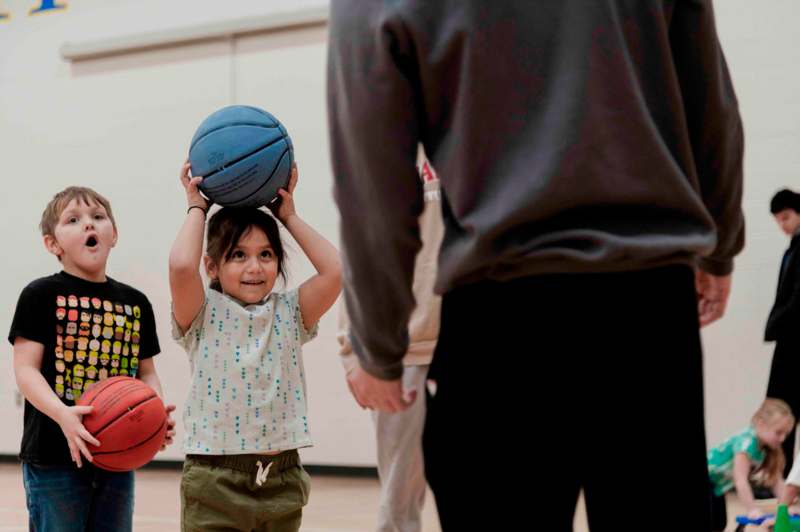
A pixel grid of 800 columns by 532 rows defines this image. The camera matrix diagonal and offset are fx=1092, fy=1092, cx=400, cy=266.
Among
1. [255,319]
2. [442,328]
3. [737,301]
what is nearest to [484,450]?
[442,328]

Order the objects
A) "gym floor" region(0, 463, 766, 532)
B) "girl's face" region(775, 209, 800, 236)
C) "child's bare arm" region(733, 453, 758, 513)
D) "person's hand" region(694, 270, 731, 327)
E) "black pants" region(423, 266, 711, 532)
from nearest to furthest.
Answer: "black pants" region(423, 266, 711, 532) < "person's hand" region(694, 270, 731, 327) < "child's bare arm" region(733, 453, 758, 513) < "gym floor" region(0, 463, 766, 532) < "girl's face" region(775, 209, 800, 236)

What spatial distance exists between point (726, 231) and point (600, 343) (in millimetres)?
447

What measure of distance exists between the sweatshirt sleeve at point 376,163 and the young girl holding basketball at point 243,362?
1.58m

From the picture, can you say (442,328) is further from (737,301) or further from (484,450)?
(737,301)

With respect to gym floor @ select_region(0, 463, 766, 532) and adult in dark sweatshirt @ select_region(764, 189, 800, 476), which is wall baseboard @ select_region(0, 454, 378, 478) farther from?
adult in dark sweatshirt @ select_region(764, 189, 800, 476)

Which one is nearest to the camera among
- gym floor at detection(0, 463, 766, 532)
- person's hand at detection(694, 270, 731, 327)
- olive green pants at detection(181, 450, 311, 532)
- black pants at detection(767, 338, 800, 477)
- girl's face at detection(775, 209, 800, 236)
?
person's hand at detection(694, 270, 731, 327)

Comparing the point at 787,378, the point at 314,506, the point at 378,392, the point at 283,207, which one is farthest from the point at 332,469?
the point at 378,392

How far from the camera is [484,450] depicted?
5.04ft

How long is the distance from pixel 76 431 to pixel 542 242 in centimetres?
202

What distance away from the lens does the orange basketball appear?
3162 millimetres

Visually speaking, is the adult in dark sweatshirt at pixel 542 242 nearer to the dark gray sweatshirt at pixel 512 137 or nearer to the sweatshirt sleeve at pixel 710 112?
the dark gray sweatshirt at pixel 512 137

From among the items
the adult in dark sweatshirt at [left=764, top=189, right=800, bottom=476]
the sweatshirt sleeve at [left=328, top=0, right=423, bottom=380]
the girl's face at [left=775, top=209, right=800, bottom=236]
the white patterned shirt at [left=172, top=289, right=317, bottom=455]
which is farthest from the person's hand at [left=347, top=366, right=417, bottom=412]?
the girl's face at [left=775, top=209, right=800, bottom=236]

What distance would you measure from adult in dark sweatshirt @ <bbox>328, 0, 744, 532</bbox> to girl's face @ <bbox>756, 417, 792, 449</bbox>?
13.1 feet

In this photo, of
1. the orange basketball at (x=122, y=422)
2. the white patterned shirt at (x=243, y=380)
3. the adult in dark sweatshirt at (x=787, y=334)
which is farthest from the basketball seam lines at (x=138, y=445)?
the adult in dark sweatshirt at (x=787, y=334)
